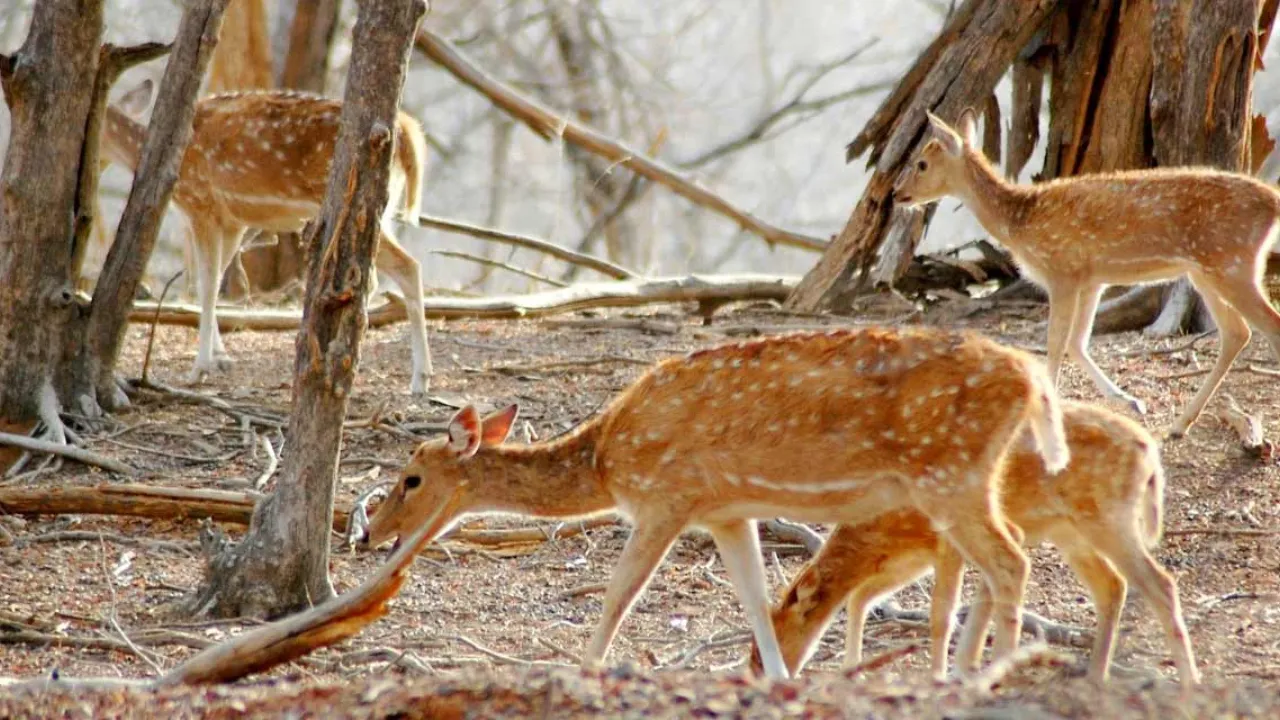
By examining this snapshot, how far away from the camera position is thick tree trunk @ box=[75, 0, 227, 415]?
355 inches

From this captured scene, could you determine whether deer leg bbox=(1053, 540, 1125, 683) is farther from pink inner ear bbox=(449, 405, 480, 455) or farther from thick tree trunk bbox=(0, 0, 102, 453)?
thick tree trunk bbox=(0, 0, 102, 453)

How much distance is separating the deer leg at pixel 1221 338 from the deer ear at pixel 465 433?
12.7 feet

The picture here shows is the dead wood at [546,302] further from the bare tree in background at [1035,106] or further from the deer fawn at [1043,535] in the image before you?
the deer fawn at [1043,535]

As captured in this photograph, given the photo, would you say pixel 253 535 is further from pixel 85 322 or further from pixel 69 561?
pixel 85 322

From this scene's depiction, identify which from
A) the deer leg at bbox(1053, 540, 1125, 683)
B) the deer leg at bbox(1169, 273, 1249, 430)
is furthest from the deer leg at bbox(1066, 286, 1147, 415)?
the deer leg at bbox(1053, 540, 1125, 683)

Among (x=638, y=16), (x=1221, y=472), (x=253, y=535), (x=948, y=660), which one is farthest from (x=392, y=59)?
(x=638, y=16)

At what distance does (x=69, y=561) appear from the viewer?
758 cm

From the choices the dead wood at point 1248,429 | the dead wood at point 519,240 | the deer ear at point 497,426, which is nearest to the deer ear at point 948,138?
the dead wood at point 1248,429

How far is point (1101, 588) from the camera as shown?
20.9 ft

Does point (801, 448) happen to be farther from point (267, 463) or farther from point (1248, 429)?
point (267, 463)

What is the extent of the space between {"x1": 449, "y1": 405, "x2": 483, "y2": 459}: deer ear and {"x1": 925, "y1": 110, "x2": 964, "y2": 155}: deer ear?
494 cm

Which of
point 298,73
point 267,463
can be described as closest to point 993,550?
point 267,463

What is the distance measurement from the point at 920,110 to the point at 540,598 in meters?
5.62

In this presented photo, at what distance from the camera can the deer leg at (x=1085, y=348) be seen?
9.21 m
